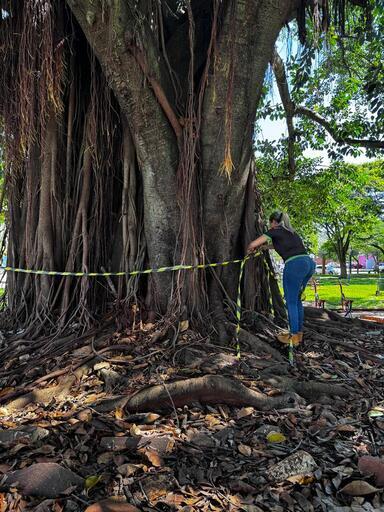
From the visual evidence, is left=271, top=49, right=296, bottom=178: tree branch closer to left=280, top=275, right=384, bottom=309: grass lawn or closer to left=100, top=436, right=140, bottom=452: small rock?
left=280, top=275, right=384, bottom=309: grass lawn

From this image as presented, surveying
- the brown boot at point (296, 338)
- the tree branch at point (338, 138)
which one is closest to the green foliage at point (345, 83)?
the tree branch at point (338, 138)

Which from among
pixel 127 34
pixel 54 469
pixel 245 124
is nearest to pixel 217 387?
pixel 54 469

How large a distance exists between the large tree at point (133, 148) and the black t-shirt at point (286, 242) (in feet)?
0.82

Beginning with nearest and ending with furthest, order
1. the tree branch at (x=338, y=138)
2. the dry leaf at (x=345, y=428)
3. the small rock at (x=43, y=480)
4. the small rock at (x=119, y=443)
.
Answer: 1. the small rock at (x=43, y=480)
2. the small rock at (x=119, y=443)
3. the dry leaf at (x=345, y=428)
4. the tree branch at (x=338, y=138)

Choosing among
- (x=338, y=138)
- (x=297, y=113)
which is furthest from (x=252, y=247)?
(x=338, y=138)

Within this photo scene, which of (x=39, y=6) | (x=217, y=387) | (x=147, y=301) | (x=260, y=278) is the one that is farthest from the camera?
(x=260, y=278)

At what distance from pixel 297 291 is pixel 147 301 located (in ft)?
3.82

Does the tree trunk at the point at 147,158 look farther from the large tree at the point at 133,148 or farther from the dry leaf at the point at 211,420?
the dry leaf at the point at 211,420

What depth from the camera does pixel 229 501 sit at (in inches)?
57.9

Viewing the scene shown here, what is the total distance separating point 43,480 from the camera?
1487 mm

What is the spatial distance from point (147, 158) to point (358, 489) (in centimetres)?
240

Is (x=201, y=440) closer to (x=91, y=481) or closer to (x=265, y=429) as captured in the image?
(x=265, y=429)

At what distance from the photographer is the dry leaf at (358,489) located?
1.53 m

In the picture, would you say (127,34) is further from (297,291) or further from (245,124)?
(297,291)
